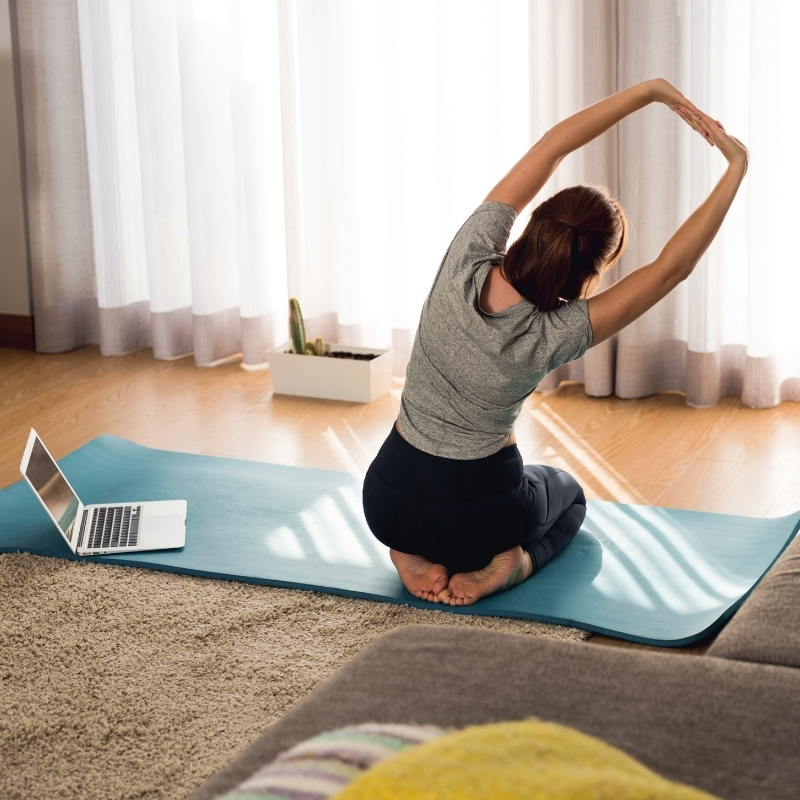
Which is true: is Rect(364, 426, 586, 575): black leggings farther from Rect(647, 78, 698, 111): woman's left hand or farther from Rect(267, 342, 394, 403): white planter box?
Rect(267, 342, 394, 403): white planter box

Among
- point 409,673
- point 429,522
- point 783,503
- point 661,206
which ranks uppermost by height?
point 661,206

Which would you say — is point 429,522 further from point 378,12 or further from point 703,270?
point 378,12

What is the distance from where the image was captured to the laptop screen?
7.39 feet

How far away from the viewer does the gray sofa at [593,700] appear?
0.99m

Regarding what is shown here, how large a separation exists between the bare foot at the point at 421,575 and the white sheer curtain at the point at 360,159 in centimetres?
146

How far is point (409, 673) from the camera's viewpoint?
3.76 feet

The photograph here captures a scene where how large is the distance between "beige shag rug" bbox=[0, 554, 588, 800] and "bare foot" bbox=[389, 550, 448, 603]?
0.15 ft

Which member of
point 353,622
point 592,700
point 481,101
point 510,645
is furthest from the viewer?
point 481,101

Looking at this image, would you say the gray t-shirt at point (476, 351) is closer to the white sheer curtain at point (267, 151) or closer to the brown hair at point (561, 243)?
the brown hair at point (561, 243)

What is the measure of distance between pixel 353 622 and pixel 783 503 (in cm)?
114

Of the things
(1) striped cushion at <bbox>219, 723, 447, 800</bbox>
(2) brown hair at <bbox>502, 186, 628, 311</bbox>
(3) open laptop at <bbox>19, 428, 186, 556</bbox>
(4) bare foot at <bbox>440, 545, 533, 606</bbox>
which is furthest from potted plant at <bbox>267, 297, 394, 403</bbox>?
(1) striped cushion at <bbox>219, 723, 447, 800</bbox>

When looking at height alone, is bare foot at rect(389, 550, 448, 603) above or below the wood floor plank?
above

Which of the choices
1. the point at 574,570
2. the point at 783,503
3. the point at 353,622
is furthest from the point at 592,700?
the point at 783,503

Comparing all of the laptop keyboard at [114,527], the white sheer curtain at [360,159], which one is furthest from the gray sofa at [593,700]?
the white sheer curtain at [360,159]
